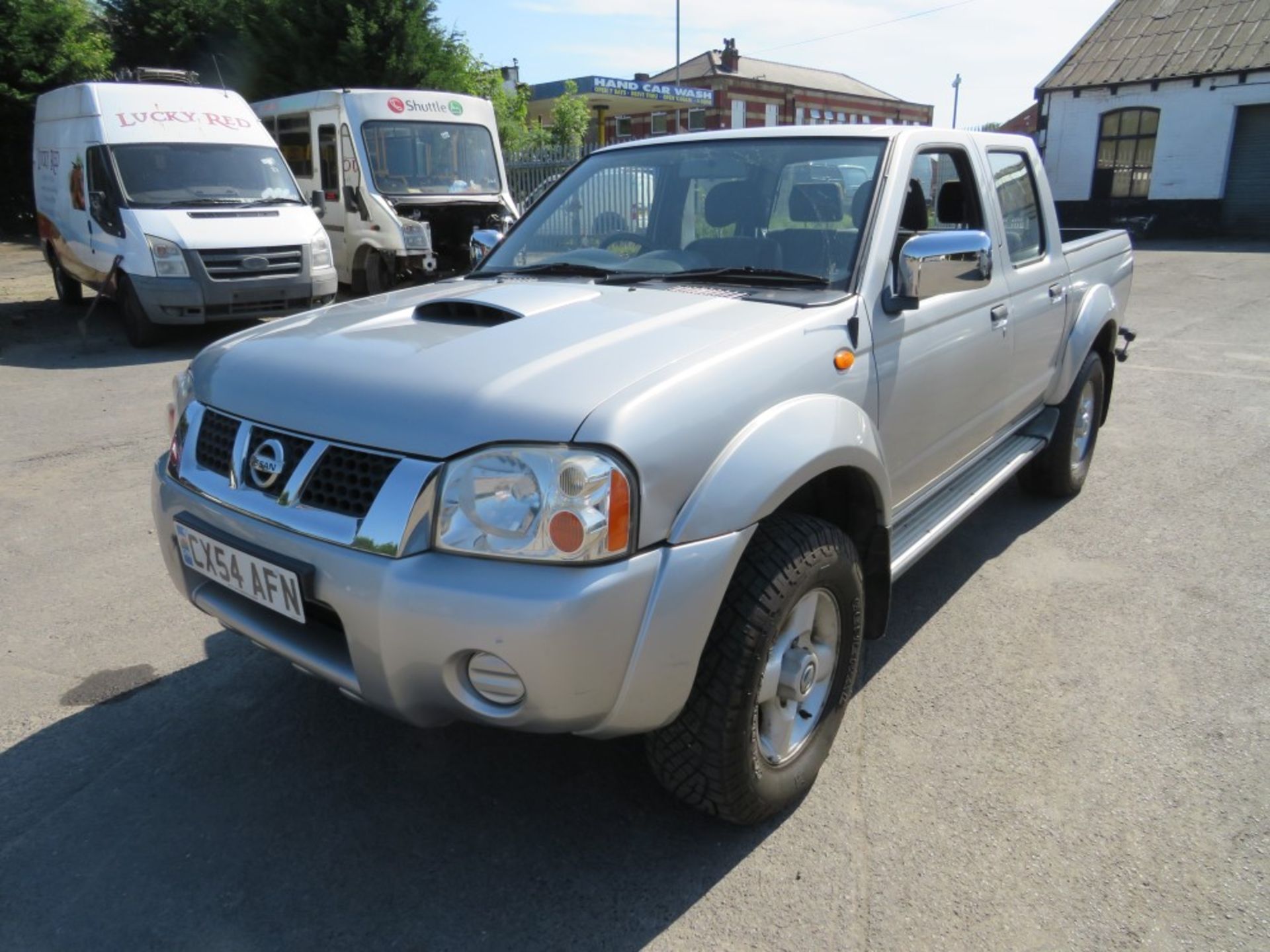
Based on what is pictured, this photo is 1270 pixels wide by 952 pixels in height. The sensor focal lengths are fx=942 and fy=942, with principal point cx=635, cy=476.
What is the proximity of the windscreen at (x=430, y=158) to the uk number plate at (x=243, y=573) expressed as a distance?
10567mm

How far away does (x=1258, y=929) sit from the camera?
223cm

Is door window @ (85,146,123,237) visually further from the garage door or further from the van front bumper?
the garage door

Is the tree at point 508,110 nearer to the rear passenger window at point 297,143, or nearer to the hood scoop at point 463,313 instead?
the rear passenger window at point 297,143

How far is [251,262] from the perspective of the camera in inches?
376

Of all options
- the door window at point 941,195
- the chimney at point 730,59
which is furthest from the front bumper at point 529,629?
the chimney at point 730,59

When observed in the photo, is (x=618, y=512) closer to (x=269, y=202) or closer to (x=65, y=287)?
(x=269, y=202)

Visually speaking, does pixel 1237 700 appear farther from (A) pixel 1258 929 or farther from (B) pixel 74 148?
(B) pixel 74 148

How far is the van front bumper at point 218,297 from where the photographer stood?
30.3 ft

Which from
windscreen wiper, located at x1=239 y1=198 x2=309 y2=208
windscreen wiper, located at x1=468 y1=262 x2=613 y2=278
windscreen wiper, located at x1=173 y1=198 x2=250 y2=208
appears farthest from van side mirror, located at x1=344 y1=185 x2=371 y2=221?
windscreen wiper, located at x1=468 y1=262 x2=613 y2=278

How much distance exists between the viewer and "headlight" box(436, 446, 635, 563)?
A: 2.01m

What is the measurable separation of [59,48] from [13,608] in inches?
802

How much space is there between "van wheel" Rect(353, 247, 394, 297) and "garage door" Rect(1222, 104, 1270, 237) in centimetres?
2020

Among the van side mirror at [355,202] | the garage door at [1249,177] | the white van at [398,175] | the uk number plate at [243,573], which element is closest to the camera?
the uk number plate at [243,573]

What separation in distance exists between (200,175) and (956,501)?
9415 millimetres
